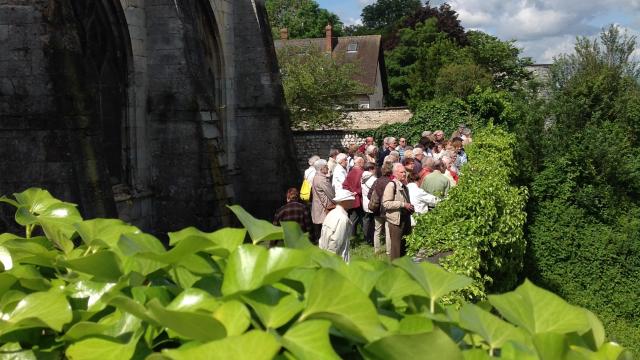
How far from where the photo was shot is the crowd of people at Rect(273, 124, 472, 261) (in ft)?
26.1

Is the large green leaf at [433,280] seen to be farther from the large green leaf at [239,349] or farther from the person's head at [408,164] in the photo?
the person's head at [408,164]

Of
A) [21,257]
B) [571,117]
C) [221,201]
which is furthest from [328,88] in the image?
[21,257]

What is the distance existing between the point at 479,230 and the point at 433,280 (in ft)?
20.3

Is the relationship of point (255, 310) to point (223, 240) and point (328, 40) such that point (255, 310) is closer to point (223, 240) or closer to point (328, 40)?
point (223, 240)

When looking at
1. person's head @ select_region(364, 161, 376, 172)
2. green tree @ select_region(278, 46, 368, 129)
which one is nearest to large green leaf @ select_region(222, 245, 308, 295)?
person's head @ select_region(364, 161, 376, 172)

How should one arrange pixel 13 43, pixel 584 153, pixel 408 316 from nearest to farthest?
pixel 408 316
pixel 13 43
pixel 584 153

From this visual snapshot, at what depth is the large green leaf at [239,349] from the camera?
3.44 feet

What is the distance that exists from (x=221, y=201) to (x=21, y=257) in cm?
988

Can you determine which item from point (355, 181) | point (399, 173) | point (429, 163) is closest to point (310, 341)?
point (399, 173)

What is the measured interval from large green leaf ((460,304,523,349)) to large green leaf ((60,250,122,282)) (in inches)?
29.7

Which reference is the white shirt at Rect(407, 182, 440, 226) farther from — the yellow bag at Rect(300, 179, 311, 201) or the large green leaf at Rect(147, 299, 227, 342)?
the large green leaf at Rect(147, 299, 227, 342)

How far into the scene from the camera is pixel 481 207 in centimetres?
778

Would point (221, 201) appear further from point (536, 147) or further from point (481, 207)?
point (536, 147)

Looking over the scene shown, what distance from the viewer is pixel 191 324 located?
112 centimetres
